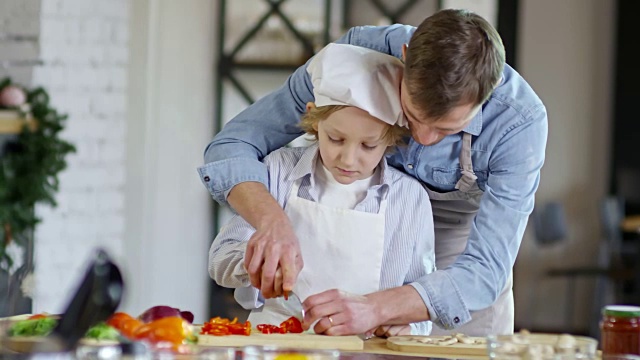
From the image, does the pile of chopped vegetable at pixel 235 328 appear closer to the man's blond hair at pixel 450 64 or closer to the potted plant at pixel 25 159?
the man's blond hair at pixel 450 64

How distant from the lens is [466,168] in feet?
8.89

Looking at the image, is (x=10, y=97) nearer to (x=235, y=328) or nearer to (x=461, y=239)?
(x=461, y=239)

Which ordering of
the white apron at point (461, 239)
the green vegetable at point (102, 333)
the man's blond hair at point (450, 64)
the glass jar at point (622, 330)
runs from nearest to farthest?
the green vegetable at point (102, 333), the glass jar at point (622, 330), the man's blond hair at point (450, 64), the white apron at point (461, 239)

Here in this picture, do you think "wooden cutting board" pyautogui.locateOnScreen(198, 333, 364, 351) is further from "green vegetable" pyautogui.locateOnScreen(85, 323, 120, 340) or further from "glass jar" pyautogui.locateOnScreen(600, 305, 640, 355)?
"glass jar" pyautogui.locateOnScreen(600, 305, 640, 355)

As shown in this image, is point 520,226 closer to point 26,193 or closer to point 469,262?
point 469,262

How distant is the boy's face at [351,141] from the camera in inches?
98.2

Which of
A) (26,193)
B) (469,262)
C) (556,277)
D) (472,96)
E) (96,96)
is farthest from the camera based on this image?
(556,277)

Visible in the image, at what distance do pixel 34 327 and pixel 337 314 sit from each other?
0.58 metres

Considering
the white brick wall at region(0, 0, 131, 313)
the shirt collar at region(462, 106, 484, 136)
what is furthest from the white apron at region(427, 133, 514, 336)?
the white brick wall at region(0, 0, 131, 313)

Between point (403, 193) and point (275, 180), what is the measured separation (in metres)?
0.30

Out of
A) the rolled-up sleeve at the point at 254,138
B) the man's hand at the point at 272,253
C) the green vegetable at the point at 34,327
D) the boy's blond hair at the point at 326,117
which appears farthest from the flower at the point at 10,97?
the green vegetable at the point at 34,327

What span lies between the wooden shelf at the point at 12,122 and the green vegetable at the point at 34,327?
Answer: 2.82m

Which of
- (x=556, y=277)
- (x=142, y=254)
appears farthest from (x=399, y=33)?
(x=556, y=277)

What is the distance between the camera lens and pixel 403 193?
2701mm
